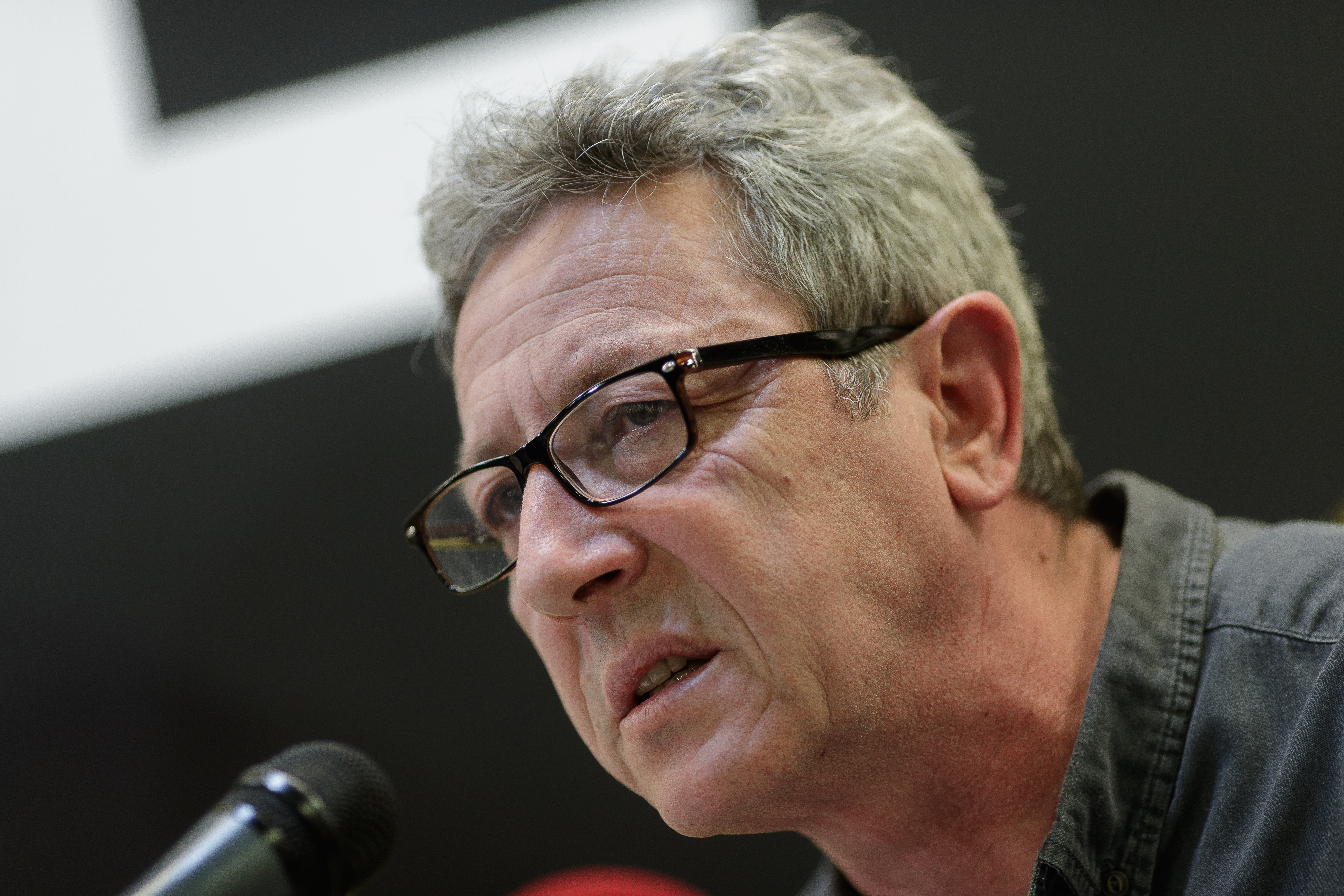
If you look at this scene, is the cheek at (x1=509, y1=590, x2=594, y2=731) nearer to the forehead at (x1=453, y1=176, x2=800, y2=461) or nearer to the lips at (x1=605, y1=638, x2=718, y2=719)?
the lips at (x1=605, y1=638, x2=718, y2=719)

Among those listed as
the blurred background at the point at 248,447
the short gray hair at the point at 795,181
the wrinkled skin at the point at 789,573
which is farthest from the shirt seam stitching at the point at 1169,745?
the blurred background at the point at 248,447

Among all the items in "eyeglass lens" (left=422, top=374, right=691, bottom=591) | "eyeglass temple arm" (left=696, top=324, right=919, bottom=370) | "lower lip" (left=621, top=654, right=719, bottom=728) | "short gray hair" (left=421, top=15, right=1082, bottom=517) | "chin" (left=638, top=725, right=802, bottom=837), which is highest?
"short gray hair" (left=421, top=15, right=1082, bottom=517)

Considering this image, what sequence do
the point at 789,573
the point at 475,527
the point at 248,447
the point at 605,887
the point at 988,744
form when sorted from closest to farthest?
the point at 789,573
the point at 988,744
the point at 475,527
the point at 605,887
the point at 248,447

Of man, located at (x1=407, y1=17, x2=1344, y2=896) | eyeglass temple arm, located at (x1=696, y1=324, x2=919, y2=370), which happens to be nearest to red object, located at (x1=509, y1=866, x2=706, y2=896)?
man, located at (x1=407, y1=17, x2=1344, y2=896)

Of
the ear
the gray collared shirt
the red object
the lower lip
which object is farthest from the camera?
the red object

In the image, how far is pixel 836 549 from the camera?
990 mm

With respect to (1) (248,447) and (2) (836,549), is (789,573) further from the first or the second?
(1) (248,447)

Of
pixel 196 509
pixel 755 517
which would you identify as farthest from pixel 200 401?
pixel 755 517

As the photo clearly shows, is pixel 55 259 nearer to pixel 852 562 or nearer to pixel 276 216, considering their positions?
pixel 276 216

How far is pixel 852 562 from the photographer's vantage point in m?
0.99

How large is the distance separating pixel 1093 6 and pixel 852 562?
1553 mm

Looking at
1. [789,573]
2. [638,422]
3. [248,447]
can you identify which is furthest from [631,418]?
[248,447]

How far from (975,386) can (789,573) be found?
15.2 inches

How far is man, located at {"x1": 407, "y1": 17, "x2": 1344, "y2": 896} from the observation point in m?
0.98
